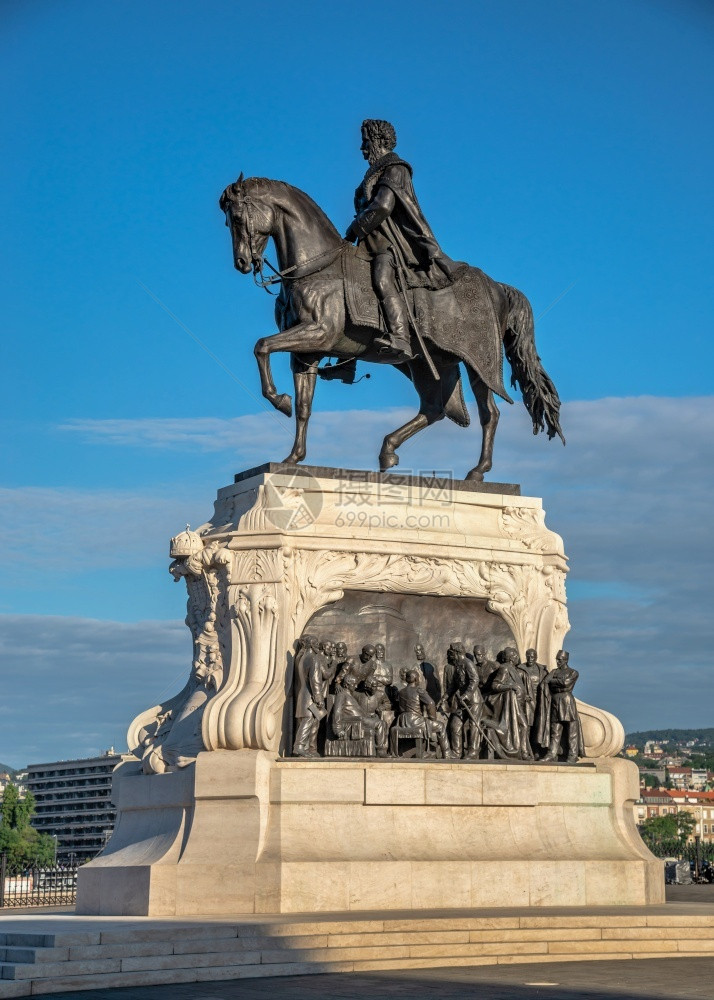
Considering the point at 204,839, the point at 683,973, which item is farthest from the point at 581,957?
the point at 204,839

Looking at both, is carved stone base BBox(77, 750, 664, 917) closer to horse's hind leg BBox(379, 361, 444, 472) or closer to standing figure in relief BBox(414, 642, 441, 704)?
standing figure in relief BBox(414, 642, 441, 704)

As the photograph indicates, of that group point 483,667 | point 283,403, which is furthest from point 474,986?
point 283,403

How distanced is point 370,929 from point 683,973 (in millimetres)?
3179

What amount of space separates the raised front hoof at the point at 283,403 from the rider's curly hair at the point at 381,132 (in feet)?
13.9

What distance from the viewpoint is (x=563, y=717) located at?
68.8 feet

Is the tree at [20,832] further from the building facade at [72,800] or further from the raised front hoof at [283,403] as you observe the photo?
the raised front hoof at [283,403]

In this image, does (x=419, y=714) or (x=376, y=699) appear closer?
(x=376, y=699)

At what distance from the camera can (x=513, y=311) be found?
23.2 metres

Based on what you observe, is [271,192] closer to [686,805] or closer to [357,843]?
[357,843]

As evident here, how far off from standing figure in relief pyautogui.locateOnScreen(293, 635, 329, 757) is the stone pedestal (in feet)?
0.98

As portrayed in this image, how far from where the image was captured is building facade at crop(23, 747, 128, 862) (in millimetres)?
100812

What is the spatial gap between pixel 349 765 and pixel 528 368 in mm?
7319

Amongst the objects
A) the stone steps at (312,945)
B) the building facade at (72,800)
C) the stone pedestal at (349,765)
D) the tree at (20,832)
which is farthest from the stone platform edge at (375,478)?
the building facade at (72,800)

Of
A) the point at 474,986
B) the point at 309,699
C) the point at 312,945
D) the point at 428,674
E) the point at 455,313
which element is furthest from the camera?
the point at 455,313
